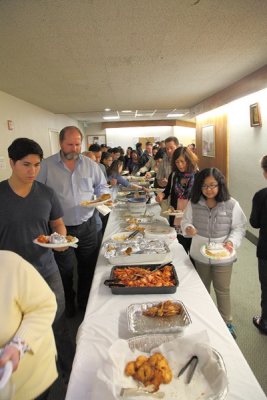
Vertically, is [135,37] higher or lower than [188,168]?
higher

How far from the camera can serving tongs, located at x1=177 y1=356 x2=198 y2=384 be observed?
29.9 inches

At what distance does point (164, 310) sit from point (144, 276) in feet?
0.87

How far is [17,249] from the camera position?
1239mm

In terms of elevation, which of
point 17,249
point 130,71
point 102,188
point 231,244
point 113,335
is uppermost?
point 130,71

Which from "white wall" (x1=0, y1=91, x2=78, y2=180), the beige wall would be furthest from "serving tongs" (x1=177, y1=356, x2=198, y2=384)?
"white wall" (x1=0, y1=91, x2=78, y2=180)

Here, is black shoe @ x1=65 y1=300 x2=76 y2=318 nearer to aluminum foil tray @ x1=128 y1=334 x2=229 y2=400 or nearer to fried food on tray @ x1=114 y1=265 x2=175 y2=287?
fried food on tray @ x1=114 y1=265 x2=175 y2=287

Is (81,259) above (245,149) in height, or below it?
below

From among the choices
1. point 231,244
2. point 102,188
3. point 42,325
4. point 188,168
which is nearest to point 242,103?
point 188,168

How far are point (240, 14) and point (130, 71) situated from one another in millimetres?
1605

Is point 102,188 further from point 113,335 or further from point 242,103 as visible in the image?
point 242,103

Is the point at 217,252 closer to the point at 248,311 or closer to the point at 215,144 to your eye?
the point at 248,311

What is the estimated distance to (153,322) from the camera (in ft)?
3.28

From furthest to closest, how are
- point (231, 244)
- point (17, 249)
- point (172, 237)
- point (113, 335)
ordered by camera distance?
point (172, 237)
point (231, 244)
point (17, 249)
point (113, 335)

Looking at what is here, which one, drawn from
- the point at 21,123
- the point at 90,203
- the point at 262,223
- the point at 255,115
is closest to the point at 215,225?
the point at 262,223
